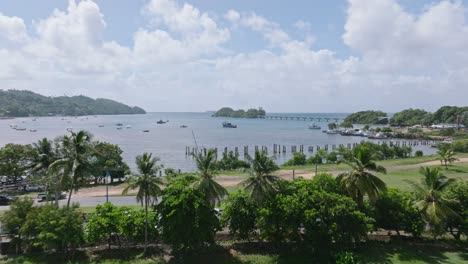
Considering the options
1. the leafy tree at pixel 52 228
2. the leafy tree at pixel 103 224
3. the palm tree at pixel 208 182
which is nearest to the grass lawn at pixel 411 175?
the palm tree at pixel 208 182

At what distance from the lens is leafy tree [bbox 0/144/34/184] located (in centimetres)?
5812

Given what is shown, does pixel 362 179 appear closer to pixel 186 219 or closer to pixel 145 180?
pixel 186 219

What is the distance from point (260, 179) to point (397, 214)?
14385 millimetres

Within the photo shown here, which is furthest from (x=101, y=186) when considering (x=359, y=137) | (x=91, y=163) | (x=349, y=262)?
(x=359, y=137)

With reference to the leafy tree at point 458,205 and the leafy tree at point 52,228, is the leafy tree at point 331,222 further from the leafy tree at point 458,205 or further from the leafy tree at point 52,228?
the leafy tree at point 52,228

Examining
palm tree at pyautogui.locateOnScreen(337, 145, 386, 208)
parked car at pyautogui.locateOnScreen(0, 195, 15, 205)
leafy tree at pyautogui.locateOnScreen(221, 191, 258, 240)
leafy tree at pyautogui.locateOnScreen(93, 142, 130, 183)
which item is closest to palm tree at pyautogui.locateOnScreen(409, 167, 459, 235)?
palm tree at pyautogui.locateOnScreen(337, 145, 386, 208)

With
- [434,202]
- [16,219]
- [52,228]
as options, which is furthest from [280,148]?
[16,219]

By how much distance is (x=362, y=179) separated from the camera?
3384 centimetres

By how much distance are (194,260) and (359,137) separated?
175042 millimetres

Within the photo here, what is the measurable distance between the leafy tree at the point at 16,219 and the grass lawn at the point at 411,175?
53286 mm

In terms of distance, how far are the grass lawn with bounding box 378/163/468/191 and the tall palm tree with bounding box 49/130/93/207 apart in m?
48.1

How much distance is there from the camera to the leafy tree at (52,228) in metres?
Result: 30.6

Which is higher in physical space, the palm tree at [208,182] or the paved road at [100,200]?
the palm tree at [208,182]

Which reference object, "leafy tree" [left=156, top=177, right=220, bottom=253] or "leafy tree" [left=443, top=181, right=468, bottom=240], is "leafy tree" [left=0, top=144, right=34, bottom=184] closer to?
"leafy tree" [left=156, top=177, right=220, bottom=253]
